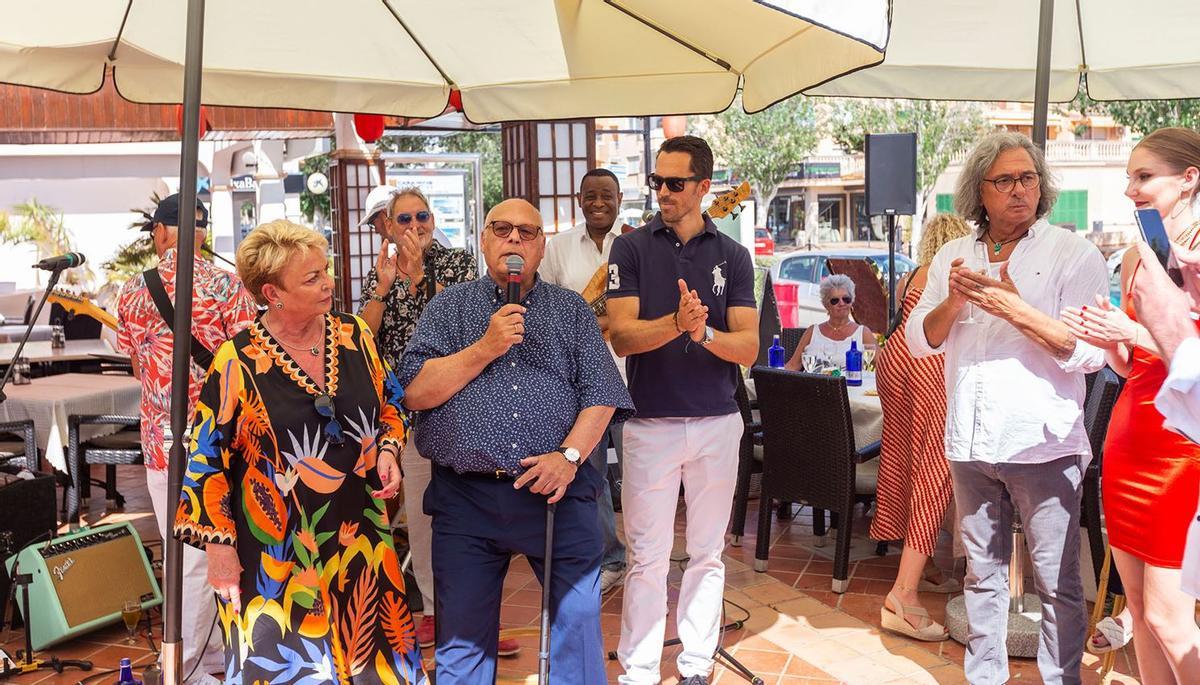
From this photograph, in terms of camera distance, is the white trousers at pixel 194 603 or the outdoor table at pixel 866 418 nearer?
the white trousers at pixel 194 603

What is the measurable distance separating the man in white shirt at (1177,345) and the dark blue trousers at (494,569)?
1.53m

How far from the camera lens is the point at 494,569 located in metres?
3.05

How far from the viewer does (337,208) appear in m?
15.3

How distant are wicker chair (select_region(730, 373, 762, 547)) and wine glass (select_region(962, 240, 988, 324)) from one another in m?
2.27

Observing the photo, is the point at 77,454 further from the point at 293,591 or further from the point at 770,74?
the point at 770,74

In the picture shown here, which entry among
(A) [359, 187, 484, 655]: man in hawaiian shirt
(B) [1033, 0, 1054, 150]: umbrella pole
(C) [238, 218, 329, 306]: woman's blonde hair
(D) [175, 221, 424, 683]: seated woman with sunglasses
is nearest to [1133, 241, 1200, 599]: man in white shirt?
(B) [1033, 0, 1054, 150]: umbrella pole

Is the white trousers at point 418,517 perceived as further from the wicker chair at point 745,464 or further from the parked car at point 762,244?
the parked car at point 762,244

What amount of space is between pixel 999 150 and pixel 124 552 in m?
3.88

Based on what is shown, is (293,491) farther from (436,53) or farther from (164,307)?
(436,53)

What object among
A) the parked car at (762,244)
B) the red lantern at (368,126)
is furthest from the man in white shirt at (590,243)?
the parked car at (762,244)

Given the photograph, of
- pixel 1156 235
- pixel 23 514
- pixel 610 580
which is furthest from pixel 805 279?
pixel 1156 235

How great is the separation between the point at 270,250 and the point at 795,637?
271cm

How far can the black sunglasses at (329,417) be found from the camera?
2805mm

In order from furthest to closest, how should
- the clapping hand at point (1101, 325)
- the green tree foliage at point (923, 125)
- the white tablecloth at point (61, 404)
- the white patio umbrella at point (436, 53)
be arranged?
the green tree foliage at point (923, 125) → the white tablecloth at point (61, 404) → the white patio umbrella at point (436, 53) → the clapping hand at point (1101, 325)
